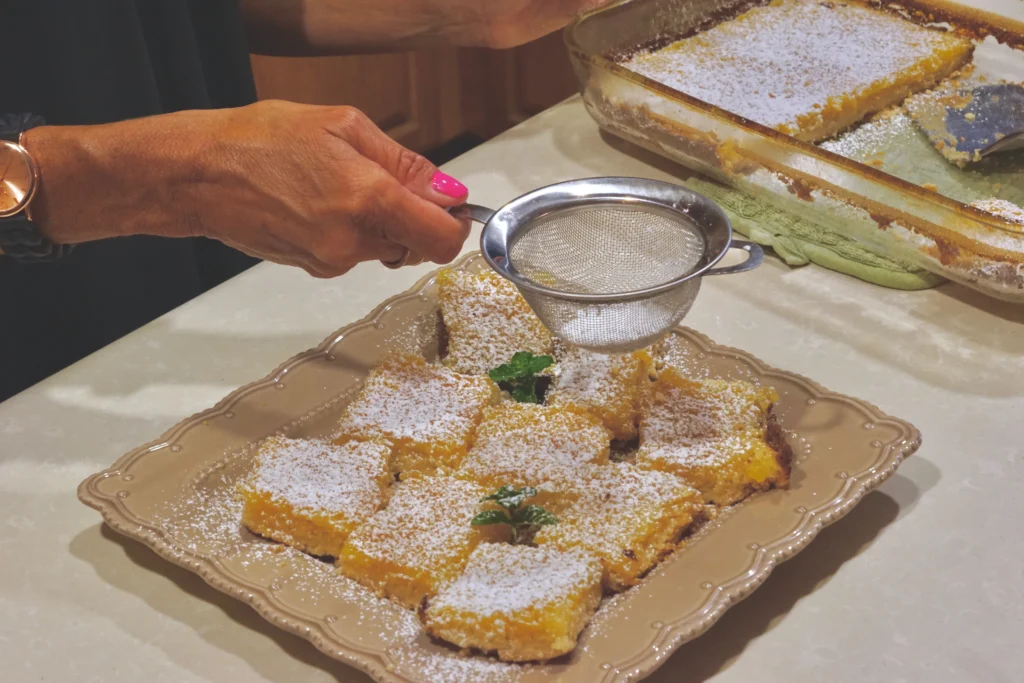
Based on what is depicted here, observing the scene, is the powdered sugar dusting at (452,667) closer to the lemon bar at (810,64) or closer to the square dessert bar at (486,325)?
the square dessert bar at (486,325)

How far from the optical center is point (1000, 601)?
1.01 m

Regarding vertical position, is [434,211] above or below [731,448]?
above

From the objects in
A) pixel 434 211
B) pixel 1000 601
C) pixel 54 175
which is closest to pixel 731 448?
Answer: pixel 1000 601

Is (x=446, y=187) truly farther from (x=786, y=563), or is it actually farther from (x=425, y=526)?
(x=786, y=563)

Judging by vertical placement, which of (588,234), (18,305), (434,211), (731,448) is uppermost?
(434,211)

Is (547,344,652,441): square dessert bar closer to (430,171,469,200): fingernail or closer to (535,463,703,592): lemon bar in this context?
(535,463,703,592): lemon bar

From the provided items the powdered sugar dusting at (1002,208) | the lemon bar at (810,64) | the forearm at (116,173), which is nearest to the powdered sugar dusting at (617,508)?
the forearm at (116,173)

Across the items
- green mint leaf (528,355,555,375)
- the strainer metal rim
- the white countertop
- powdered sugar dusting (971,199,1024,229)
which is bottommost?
the white countertop

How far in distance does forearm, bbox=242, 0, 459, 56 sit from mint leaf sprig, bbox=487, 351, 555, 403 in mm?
789

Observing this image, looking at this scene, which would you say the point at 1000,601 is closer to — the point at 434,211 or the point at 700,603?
the point at 700,603

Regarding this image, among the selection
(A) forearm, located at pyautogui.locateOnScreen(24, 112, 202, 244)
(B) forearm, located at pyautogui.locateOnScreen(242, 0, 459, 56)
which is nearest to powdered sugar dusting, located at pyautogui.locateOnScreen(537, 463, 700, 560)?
(A) forearm, located at pyautogui.locateOnScreen(24, 112, 202, 244)

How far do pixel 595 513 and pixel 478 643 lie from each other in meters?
A: 0.20

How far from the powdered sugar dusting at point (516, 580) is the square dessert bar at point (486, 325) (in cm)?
35

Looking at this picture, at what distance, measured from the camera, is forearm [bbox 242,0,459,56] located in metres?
1.77
